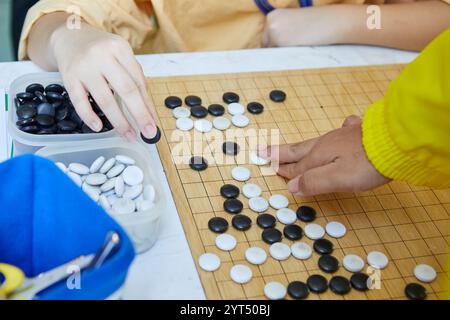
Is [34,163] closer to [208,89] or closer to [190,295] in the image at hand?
[190,295]

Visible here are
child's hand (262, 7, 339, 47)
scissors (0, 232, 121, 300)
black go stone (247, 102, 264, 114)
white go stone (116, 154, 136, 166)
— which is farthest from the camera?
child's hand (262, 7, 339, 47)

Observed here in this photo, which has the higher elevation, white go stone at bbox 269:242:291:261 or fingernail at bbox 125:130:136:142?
fingernail at bbox 125:130:136:142

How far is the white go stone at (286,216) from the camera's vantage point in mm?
915

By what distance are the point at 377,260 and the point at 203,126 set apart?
360mm

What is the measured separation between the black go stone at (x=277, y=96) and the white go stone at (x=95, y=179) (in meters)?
0.38

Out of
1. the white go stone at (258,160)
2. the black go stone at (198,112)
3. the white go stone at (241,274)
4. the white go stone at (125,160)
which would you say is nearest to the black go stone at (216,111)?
the black go stone at (198,112)

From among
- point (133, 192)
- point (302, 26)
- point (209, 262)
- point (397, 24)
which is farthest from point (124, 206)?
point (397, 24)

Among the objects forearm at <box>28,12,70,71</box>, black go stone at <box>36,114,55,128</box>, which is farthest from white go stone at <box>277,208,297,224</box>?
forearm at <box>28,12,70,71</box>

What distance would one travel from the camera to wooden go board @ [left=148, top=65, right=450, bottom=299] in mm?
852

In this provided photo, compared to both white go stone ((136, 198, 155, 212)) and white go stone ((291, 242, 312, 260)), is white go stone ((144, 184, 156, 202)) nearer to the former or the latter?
white go stone ((136, 198, 155, 212))

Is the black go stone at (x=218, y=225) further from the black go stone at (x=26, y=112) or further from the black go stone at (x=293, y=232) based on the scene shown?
the black go stone at (x=26, y=112)

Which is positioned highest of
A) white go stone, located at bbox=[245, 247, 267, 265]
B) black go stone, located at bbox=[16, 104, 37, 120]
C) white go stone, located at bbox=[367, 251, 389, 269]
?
black go stone, located at bbox=[16, 104, 37, 120]
